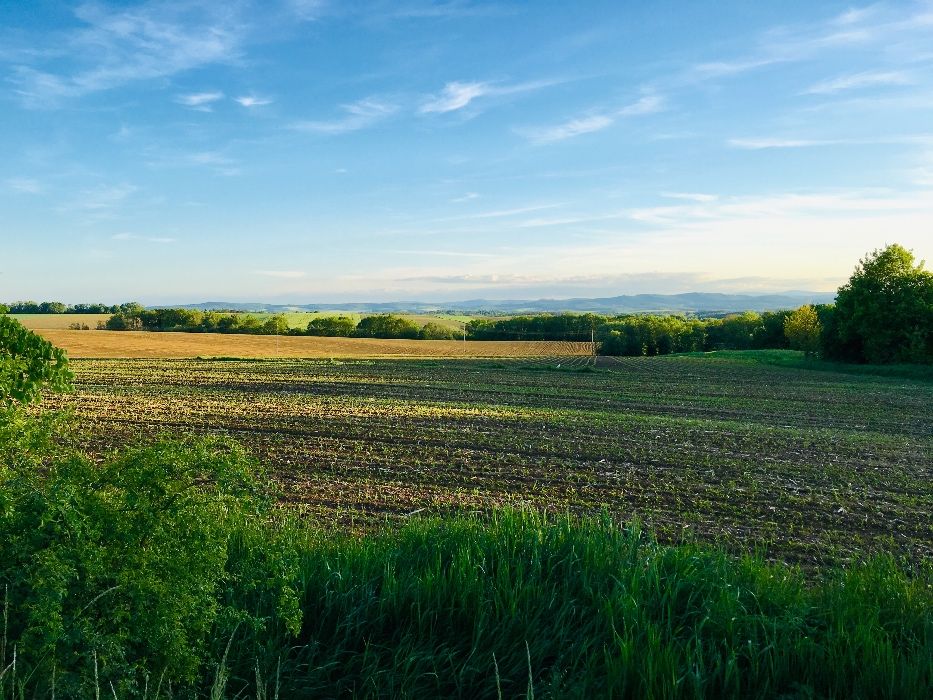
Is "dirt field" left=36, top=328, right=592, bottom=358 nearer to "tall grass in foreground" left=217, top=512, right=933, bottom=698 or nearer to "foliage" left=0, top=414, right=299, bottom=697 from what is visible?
"tall grass in foreground" left=217, top=512, right=933, bottom=698

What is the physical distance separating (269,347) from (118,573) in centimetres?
6783

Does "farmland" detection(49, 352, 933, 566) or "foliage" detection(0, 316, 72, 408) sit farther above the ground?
"foliage" detection(0, 316, 72, 408)

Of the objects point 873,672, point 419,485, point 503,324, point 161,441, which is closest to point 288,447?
point 419,485

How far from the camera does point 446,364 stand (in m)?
54.4

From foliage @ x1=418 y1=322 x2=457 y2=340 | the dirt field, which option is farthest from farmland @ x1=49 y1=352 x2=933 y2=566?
foliage @ x1=418 y1=322 x2=457 y2=340

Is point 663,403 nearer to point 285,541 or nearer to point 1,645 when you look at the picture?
point 285,541

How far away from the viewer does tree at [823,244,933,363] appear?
177 ft

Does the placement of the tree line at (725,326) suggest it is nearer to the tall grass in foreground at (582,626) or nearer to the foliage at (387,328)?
the foliage at (387,328)

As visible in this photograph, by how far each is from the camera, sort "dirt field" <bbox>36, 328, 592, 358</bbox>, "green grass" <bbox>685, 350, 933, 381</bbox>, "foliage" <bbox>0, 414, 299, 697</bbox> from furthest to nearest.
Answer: "dirt field" <bbox>36, 328, 592, 358</bbox> < "green grass" <bbox>685, 350, 933, 381</bbox> < "foliage" <bbox>0, 414, 299, 697</bbox>

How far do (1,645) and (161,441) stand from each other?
5.20 feet

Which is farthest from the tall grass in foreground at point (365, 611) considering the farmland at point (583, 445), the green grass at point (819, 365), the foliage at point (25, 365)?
the green grass at point (819, 365)

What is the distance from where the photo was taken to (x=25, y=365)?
670 centimetres

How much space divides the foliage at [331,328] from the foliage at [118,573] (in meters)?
92.4

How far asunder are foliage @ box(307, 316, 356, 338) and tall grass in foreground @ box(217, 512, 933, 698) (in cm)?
9171
